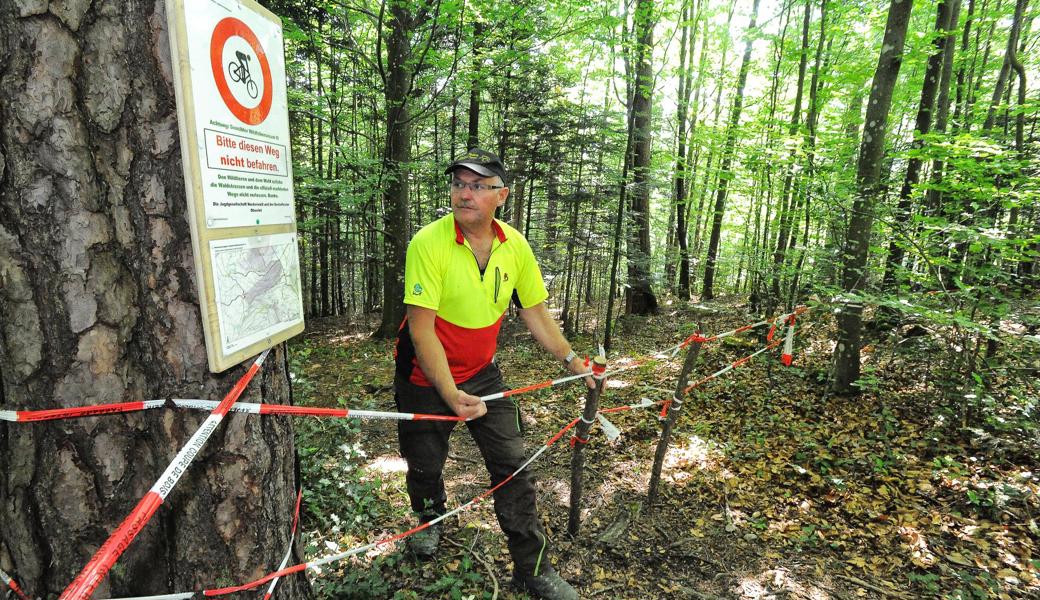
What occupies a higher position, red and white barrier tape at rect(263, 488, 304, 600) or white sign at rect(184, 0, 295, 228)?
white sign at rect(184, 0, 295, 228)

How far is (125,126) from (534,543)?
2933 millimetres

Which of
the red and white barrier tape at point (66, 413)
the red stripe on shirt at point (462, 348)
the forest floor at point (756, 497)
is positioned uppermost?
the red and white barrier tape at point (66, 413)

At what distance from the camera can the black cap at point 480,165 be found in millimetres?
2738

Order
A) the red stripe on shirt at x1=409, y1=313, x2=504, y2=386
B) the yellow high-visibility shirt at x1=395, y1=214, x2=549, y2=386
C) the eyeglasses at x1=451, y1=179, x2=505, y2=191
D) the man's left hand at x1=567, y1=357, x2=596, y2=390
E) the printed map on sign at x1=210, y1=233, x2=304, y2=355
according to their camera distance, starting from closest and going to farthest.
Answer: the printed map on sign at x1=210, y1=233, x2=304, y2=355, the yellow high-visibility shirt at x1=395, y1=214, x2=549, y2=386, the eyeglasses at x1=451, y1=179, x2=505, y2=191, the red stripe on shirt at x1=409, y1=313, x2=504, y2=386, the man's left hand at x1=567, y1=357, x2=596, y2=390

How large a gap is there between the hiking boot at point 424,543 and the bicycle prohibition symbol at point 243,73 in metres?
3.04

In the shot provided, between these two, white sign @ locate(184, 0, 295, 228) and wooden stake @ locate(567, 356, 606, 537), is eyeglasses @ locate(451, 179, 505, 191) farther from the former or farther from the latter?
wooden stake @ locate(567, 356, 606, 537)

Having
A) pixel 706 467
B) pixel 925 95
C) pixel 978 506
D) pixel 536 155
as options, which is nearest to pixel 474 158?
pixel 706 467

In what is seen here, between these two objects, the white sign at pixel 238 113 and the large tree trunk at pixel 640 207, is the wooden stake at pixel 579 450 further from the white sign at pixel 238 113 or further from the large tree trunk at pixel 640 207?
the large tree trunk at pixel 640 207

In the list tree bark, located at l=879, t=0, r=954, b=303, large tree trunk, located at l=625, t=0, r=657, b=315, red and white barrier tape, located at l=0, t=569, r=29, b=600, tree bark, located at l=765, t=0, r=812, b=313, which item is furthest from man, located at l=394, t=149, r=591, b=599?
large tree trunk, located at l=625, t=0, r=657, b=315

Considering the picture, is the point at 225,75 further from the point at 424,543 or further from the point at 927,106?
the point at 927,106

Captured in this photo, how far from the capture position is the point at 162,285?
127cm

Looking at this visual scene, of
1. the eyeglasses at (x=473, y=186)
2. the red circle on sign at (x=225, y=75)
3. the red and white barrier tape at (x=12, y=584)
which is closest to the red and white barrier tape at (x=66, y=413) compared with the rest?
the red and white barrier tape at (x=12, y=584)

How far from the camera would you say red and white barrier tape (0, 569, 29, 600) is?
127cm

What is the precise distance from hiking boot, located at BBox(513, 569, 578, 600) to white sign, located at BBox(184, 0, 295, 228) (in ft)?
8.81
